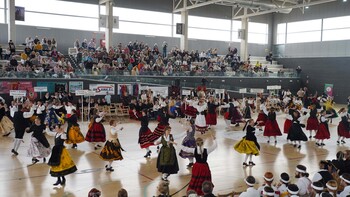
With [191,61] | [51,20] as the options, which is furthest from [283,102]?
[51,20]

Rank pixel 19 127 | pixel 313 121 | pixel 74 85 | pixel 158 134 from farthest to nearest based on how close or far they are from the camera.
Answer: pixel 74 85
pixel 313 121
pixel 158 134
pixel 19 127

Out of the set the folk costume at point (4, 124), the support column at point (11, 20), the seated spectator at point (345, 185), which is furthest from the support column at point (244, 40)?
the seated spectator at point (345, 185)

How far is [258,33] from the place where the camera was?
4172 cm

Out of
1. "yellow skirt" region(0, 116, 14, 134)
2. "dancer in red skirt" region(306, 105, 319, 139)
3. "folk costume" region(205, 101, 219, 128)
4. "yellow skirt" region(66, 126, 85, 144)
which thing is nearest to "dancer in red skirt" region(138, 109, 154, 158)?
"yellow skirt" region(66, 126, 85, 144)

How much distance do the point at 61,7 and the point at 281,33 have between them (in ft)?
81.0

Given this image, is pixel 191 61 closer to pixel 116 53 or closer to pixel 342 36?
pixel 116 53

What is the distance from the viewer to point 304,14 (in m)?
38.9

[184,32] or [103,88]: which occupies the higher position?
[184,32]

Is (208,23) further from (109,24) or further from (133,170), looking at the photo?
(133,170)

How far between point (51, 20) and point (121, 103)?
11151 mm

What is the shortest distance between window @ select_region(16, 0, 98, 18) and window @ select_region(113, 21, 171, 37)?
2723 mm

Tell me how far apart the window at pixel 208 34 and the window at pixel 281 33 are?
6.73 metres

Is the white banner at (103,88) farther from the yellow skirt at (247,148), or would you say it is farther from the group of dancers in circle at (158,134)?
the yellow skirt at (247,148)

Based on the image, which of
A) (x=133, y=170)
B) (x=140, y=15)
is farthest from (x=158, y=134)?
(x=140, y=15)
